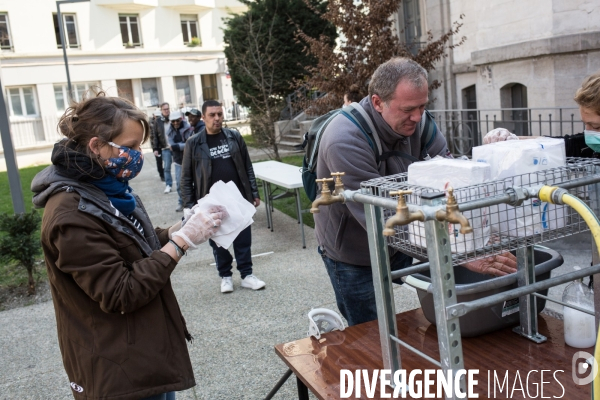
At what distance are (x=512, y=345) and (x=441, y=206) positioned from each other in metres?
0.97

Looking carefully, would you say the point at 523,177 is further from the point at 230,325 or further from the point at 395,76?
the point at 230,325

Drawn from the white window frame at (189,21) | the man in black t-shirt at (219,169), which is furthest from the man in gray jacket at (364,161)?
the white window frame at (189,21)

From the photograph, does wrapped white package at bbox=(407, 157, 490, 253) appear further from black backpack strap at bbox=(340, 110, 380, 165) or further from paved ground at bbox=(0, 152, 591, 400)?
paved ground at bbox=(0, 152, 591, 400)

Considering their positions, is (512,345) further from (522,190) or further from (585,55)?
(585,55)

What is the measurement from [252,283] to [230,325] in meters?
0.96

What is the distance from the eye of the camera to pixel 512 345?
212cm

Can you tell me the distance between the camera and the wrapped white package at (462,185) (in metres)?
1.60

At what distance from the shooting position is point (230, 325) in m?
4.98

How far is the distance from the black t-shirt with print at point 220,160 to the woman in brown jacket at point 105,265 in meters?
3.80

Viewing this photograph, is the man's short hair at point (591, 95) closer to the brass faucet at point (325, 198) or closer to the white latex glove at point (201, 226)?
the brass faucet at point (325, 198)

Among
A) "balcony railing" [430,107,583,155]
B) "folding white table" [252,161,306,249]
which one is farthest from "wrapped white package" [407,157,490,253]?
"balcony railing" [430,107,583,155]

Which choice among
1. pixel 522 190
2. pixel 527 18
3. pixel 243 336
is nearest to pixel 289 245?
pixel 243 336

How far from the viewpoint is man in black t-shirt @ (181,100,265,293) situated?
5.94m

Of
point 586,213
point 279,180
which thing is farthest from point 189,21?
point 586,213
